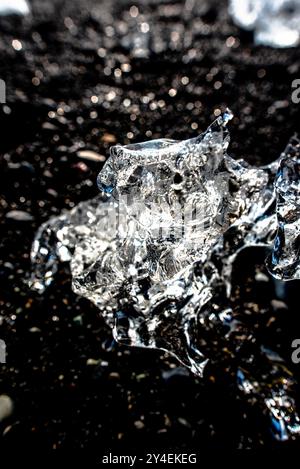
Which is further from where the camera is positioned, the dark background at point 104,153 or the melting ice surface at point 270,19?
the melting ice surface at point 270,19

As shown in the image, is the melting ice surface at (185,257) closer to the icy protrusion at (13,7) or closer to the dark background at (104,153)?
the dark background at (104,153)

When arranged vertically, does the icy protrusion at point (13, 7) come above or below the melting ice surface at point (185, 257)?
above

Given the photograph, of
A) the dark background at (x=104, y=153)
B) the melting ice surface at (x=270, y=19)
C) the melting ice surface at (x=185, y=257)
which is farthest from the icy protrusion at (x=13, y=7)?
the melting ice surface at (x=185, y=257)

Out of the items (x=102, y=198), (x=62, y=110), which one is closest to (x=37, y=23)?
(x=62, y=110)

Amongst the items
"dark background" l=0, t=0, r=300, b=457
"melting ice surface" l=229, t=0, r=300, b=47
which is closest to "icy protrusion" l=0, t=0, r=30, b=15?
"dark background" l=0, t=0, r=300, b=457

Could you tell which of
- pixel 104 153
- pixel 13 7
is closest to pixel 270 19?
pixel 13 7

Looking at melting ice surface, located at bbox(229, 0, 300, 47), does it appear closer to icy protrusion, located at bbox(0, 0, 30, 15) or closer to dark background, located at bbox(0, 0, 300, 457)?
dark background, located at bbox(0, 0, 300, 457)
